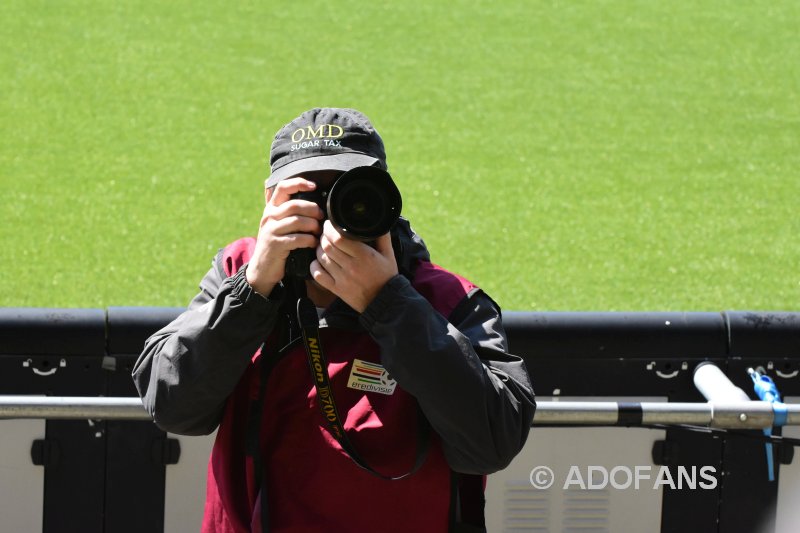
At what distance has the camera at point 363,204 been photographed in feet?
4.65

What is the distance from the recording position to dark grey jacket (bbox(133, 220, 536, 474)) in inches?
56.1

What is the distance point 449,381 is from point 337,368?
178 millimetres

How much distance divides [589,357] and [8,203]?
3.94m

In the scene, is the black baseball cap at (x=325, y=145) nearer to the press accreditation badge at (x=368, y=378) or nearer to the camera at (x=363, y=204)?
the camera at (x=363, y=204)

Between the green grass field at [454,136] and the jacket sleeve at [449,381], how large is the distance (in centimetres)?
333

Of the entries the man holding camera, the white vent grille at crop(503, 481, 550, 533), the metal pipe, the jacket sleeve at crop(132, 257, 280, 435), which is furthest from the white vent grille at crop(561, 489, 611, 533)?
the jacket sleeve at crop(132, 257, 280, 435)

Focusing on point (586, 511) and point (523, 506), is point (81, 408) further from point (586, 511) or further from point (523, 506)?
point (586, 511)

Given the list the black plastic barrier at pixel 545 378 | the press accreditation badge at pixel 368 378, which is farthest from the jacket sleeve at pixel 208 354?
the black plastic barrier at pixel 545 378

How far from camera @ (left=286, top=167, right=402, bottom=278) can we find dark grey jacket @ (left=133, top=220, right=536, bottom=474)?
0.25 ft

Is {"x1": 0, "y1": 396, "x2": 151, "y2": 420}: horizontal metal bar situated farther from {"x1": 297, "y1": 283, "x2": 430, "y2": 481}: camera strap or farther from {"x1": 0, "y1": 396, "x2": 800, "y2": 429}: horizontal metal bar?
{"x1": 297, "y1": 283, "x2": 430, "y2": 481}: camera strap

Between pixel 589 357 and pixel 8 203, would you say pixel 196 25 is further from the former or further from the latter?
pixel 589 357

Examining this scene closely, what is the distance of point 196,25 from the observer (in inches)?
330

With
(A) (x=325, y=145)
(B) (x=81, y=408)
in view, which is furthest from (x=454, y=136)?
(A) (x=325, y=145)

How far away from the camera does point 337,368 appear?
1527 mm
